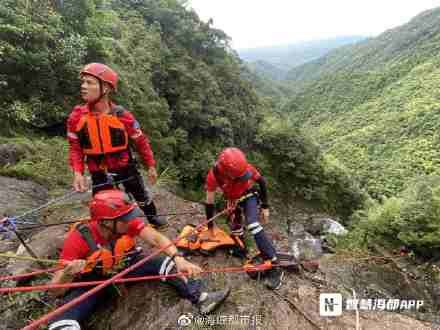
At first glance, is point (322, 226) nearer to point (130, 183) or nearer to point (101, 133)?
point (130, 183)

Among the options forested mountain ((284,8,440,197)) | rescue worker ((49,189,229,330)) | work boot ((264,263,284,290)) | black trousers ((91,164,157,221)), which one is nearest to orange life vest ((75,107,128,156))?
black trousers ((91,164,157,221))

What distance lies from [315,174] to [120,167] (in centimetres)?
2107

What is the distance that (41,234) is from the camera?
3.82 m

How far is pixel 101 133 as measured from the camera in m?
3.09

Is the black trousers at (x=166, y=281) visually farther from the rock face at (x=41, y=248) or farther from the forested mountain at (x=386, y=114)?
the forested mountain at (x=386, y=114)

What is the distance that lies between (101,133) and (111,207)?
44.3 inches

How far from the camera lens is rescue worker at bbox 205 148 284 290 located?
11.2ft

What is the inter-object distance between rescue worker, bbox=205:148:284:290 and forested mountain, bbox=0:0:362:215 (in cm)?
370

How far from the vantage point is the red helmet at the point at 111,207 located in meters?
2.32

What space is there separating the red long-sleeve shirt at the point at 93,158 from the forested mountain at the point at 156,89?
9.02 feet

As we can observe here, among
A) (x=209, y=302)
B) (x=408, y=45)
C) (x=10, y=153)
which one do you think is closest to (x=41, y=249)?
(x=209, y=302)

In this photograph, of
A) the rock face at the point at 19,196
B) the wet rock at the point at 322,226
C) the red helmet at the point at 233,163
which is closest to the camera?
the red helmet at the point at 233,163

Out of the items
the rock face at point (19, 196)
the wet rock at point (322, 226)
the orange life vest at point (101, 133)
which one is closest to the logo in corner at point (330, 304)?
the orange life vest at point (101, 133)

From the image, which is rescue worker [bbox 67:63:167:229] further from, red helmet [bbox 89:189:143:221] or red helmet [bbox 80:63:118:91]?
red helmet [bbox 89:189:143:221]
